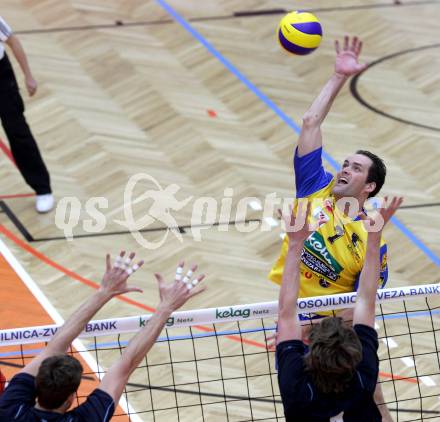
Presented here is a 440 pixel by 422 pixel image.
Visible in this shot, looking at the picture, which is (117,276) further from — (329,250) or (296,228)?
(329,250)

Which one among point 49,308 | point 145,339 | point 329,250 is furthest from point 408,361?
point 145,339

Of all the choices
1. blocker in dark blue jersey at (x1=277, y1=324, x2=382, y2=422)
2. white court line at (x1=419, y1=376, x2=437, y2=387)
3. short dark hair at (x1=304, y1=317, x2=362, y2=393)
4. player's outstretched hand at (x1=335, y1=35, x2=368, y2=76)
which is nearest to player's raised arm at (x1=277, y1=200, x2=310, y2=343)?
blocker in dark blue jersey at (x1=277, y1=324, x2=382, y2=422)

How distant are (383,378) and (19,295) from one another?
3.33m

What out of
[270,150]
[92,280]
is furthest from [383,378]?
[270,150]

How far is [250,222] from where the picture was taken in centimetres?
1114

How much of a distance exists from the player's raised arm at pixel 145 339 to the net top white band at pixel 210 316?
96cm

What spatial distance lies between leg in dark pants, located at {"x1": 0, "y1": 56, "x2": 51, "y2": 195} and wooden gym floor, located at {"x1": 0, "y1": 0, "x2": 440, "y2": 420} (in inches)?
15.2

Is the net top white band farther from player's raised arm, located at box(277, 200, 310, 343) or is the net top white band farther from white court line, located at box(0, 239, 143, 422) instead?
white court line, located at box(0, 239, 143, 422)

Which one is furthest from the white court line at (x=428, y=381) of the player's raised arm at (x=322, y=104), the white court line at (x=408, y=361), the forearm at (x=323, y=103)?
the forearm at (x=323, y=103)

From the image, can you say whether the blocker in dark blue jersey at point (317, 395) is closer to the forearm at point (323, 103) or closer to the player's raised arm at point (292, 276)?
the player's raised arm at point (292, 276)

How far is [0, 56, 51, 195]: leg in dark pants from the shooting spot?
10.8m

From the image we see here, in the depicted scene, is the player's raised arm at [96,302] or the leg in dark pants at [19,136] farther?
the leg in dark pants at [19,136]

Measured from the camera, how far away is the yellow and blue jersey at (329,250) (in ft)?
23.5

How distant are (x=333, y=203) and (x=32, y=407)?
2.89 m
